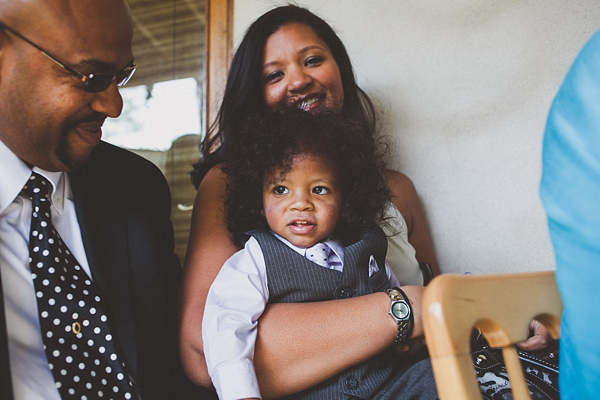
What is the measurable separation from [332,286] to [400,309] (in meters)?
0.20

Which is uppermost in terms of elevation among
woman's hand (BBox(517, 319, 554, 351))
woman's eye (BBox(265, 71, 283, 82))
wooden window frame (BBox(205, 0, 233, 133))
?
wooden window frame (BBox(205, 0, 233, 133))

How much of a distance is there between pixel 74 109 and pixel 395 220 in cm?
117

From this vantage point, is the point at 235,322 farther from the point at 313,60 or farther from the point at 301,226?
the point at 313,60

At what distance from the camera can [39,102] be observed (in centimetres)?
128

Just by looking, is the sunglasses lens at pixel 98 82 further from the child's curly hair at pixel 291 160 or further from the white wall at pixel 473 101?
the white wall at pixel 473 101

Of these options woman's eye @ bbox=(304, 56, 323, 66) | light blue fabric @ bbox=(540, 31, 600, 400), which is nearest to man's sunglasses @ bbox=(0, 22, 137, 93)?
woman's eye @ bbox=(304, 56, 323, 66)

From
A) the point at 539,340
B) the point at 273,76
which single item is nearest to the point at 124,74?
the point at 273,76

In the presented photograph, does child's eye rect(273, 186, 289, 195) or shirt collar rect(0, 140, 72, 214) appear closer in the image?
shirt collar rect(0, 140, 72, 214)

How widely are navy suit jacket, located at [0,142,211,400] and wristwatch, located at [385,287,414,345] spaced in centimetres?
63

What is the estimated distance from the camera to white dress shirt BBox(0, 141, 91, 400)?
45.9 inches

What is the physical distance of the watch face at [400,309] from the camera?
1.33 meters

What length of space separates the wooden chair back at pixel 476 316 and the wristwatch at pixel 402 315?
52 cm

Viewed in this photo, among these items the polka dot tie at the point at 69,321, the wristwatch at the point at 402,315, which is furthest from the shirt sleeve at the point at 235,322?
the wristwatch at the point at 402,315

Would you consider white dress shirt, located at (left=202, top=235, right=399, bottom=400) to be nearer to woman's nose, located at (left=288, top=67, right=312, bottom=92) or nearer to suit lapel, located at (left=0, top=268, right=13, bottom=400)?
suit lapel, located at (left=0, top=268, right=13, bottom=400)
